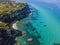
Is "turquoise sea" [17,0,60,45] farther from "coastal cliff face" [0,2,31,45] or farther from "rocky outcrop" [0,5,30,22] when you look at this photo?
"coastal cliff face" [0,2,31,45]

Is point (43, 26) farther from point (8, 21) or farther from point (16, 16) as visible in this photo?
point (8, 21)

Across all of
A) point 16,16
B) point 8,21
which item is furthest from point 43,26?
point 8,21

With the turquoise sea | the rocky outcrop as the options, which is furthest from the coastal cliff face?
the turquoise sea

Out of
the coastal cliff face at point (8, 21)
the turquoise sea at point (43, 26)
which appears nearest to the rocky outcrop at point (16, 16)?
the coastal cliff face at point (8, 21)

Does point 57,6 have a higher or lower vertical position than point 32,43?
lower

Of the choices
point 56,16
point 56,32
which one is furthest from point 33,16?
point 56,32

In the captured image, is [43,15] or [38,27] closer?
[38,27]

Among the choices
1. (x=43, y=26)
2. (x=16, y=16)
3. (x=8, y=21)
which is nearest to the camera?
(x=8, y=21)

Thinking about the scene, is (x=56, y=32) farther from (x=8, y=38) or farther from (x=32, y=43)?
(x=8, y=38)

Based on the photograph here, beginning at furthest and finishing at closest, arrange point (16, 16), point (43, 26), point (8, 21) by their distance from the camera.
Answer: point (16, 16) → point (43, 26) → point (8, 21)
